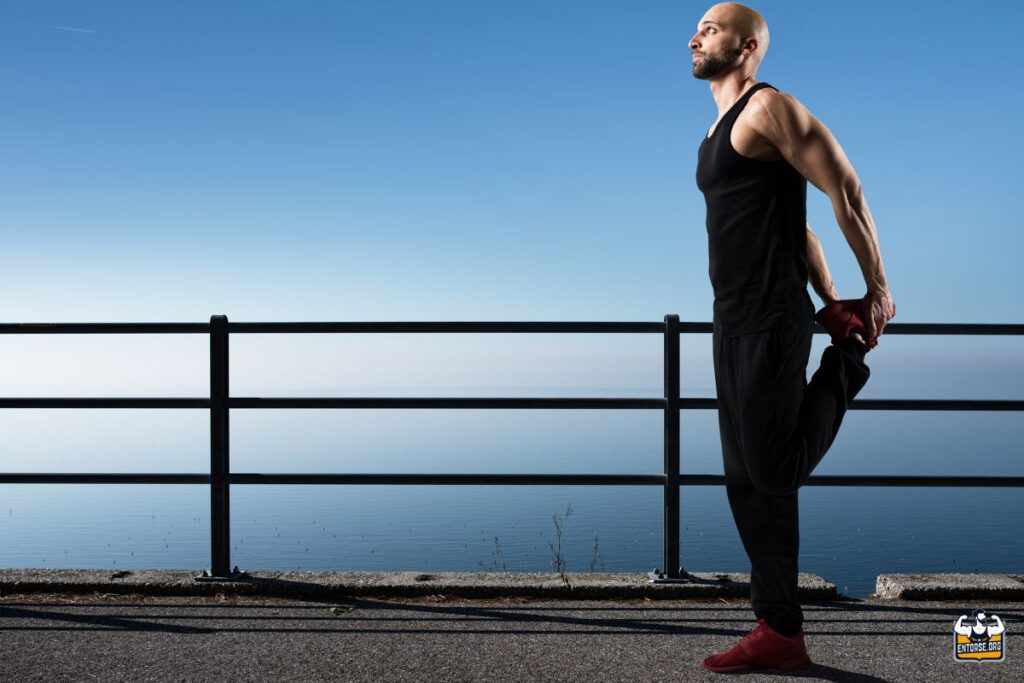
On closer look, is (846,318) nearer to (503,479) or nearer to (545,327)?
(545,327)

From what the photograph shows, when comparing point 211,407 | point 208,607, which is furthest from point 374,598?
point 211,407

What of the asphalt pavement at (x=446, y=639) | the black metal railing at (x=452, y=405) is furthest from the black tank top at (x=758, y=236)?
the black metal railing at (x=452, y=405)

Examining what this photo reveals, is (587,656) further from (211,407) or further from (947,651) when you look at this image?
(211,407)

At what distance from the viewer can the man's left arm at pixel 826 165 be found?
251 centimetres

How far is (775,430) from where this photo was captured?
262cm

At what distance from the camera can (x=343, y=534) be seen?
89625mm

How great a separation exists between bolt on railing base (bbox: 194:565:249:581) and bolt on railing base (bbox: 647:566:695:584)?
5.92 feet

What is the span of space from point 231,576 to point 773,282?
9.34 ft

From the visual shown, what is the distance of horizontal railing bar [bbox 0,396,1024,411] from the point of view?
4.08 m

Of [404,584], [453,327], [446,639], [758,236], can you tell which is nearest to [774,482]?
[758,236]

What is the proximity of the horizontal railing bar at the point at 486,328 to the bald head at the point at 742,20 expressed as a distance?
61.2 inches

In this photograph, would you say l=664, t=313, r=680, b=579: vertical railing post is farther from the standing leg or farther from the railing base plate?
the railing base plate

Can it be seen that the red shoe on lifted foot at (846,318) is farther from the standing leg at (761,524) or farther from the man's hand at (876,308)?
the standing leg at (761,524)

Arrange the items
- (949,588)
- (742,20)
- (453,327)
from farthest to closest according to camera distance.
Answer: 1. (453,327)
2. (949,588)
3. (742,20)
